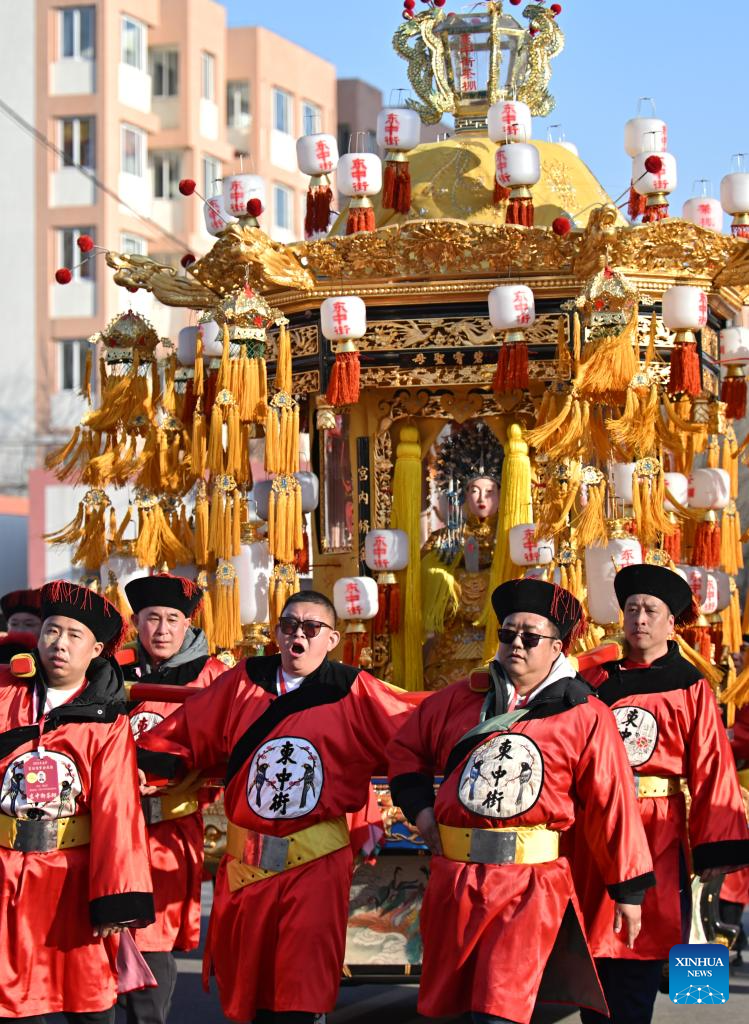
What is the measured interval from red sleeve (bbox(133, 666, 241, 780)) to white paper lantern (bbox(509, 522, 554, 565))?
2647mm

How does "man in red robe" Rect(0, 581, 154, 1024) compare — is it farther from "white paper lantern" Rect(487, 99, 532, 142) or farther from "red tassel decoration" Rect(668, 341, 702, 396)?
"white paper lantern" Rect(487, 99, 532, 142)

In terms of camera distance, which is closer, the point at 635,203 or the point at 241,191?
the point at 241,191

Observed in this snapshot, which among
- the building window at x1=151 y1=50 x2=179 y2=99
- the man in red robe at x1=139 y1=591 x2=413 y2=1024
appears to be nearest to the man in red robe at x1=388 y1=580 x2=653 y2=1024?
the man in red robe at x1=139 y1=591 x2=413 y2=1024

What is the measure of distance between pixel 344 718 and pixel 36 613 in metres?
2.58

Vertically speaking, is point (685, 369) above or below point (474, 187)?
below

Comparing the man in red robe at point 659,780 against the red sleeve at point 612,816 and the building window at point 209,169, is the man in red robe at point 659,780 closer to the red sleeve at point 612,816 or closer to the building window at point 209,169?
the red sleeve at point 612,816

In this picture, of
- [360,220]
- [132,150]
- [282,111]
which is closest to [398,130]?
[360,220]

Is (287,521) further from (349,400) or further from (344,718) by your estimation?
(344,718)

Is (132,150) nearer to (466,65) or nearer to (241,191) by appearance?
(466,65)

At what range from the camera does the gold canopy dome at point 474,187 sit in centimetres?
859

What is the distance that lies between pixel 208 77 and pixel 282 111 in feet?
5.86

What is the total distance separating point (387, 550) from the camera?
8.37m

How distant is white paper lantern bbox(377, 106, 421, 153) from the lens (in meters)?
8.52

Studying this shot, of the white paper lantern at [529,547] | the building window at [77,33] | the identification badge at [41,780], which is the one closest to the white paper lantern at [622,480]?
the white paper lantern at [529,547]
